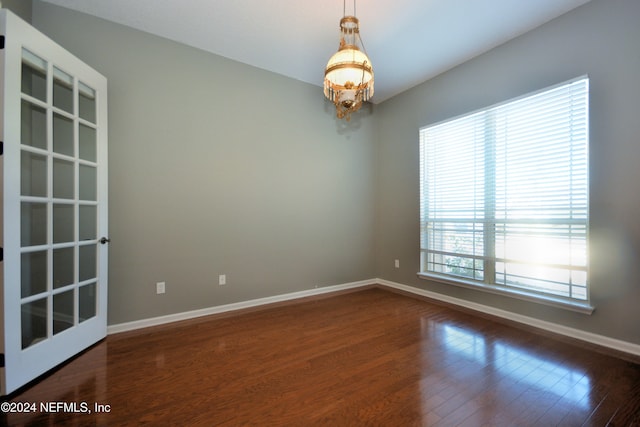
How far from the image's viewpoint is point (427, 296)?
3662mm

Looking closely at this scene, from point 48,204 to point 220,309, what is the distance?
1.85m

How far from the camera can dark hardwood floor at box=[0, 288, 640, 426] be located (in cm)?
150

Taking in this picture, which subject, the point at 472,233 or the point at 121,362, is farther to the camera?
the point at 472,233

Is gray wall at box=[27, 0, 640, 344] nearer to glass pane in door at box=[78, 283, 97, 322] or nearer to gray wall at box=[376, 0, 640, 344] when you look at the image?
gray wall at box=[376, 0, 640, 344]

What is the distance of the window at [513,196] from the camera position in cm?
241

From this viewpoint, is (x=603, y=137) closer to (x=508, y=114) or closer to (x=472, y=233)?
(x=508, y=114)


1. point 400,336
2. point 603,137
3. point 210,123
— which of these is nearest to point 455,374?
point 400,336

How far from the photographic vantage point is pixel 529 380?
72.2 inches

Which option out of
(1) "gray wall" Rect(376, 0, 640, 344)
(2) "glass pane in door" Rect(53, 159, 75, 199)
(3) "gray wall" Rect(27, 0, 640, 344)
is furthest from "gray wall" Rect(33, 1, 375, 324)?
(1) "gray wall" Rect(376, 0, 640, 344)

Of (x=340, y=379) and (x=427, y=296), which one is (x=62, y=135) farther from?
(x=427, y=296)

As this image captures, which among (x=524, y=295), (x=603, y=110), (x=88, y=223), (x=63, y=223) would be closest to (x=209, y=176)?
(x=88, y=223)

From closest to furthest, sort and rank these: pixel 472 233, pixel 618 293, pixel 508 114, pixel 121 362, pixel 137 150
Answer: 1. pixel 121 362
2. pixel 618 293
3. pixel 137 150
4. pixel 508 114
5. pixel 472 233

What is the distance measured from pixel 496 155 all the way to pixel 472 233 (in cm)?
94

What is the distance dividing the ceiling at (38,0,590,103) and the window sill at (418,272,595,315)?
2.67m
